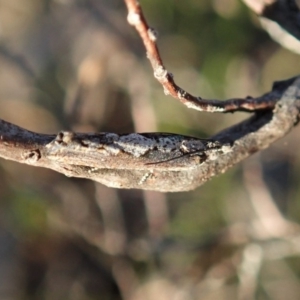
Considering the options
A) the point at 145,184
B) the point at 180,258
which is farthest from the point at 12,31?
the point at 145,184

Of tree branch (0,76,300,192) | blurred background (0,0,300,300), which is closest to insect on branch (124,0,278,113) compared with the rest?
tree branch (0,76,300,192)

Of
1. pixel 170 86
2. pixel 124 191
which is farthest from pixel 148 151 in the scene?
pixel 124 191

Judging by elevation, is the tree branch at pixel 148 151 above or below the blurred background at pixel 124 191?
below

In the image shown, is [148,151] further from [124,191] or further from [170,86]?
[124,191]

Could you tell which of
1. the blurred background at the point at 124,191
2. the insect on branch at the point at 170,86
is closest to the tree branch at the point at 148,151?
the insect on branch at the point at 170,86

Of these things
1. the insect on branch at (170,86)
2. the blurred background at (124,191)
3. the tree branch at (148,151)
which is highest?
the blurred background at (124,191)

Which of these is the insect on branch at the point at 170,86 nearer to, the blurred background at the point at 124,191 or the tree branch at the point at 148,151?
the tree branch at the point at 148,151

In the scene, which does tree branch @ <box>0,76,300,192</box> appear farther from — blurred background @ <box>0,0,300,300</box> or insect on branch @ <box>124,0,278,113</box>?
blurred background @ <box>0,0,300,300</box>
